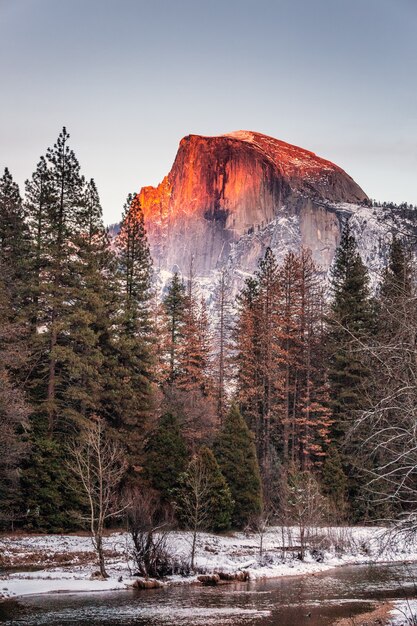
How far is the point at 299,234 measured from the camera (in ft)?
604

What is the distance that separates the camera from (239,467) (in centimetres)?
4250

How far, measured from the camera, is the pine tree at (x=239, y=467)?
41.7 meters

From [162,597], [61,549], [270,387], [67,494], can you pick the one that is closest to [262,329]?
[270,387]

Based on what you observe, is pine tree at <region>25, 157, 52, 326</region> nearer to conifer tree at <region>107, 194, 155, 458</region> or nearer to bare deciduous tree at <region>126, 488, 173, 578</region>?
conifer tree at <region>107, 194, 155, 458</region>

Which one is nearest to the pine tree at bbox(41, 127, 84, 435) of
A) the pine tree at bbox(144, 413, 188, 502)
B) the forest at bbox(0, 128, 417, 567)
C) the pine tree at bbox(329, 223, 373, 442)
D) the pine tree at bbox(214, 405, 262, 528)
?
the forest at bbox(0, 128, 417, 567)

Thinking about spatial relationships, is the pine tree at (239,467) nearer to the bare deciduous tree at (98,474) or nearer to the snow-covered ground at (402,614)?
the bare deciduous tree at (98,474)

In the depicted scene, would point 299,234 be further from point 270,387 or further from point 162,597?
point 162,597

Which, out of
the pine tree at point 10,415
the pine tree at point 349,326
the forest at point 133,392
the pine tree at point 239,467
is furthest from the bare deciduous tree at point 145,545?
the pine tree at point 349,326

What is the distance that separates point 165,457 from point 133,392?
4.55 metres

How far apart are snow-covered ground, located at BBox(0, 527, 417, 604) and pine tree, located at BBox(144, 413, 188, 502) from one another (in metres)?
3.66

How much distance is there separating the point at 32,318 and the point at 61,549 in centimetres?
1311

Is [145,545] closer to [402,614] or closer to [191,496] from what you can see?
[191,496]

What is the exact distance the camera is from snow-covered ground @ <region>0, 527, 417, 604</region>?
24391 millimetres

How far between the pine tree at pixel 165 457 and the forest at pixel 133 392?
0.08 m
